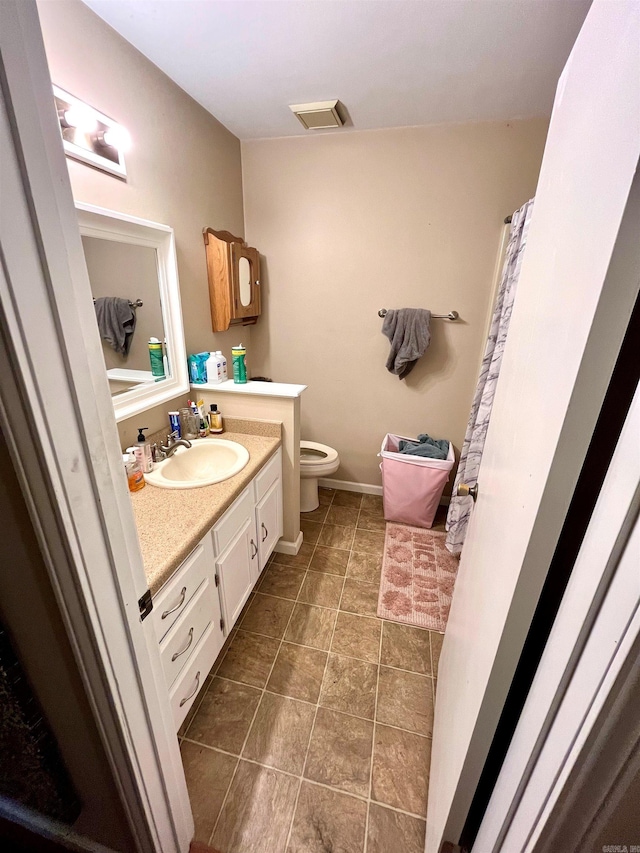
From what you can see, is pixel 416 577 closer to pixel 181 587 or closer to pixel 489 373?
pixel 489 373

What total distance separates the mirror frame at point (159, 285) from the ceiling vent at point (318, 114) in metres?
0.94

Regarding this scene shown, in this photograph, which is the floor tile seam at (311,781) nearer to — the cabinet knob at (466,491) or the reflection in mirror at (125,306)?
the cabinet knob at (466,491)

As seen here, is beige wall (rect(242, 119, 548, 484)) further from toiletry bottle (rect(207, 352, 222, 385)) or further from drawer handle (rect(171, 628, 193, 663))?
drawer handle (rect(171, 628, 193, 663))

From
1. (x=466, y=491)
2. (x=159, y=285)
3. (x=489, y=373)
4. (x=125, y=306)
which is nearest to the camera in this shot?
(x=466, y=491)

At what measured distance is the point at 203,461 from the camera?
1684 mm

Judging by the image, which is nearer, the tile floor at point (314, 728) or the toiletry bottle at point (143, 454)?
the tile floor at point (314, 728)

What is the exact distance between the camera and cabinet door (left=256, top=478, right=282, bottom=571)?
5.48ft

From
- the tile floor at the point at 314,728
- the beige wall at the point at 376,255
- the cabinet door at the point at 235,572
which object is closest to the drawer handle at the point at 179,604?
the cabinet door at the point at 235,572

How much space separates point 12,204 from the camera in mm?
386

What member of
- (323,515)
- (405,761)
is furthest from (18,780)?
(323,515)

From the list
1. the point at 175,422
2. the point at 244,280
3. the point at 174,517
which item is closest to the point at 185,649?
the point at 174,517

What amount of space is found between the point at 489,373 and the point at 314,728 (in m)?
1.70

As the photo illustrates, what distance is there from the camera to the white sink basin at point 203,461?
151cm

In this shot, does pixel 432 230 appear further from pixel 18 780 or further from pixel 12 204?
pixel 18 780
